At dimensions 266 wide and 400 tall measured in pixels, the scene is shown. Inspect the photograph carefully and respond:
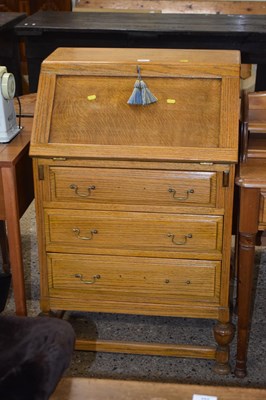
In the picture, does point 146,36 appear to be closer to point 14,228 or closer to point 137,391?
point 14,228

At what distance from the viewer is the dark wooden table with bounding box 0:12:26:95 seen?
4.18 meters

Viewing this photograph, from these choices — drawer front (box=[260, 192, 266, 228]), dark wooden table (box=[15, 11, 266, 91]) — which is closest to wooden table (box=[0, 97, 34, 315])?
drawer front (box=[260, 192, 266, 228])

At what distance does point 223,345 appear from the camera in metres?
2.23

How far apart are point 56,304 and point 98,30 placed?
2017mm

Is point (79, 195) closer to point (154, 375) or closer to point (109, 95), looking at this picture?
point (109, 95)

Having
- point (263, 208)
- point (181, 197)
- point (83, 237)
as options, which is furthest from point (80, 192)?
point (263, 208)

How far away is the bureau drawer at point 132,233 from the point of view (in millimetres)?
2045

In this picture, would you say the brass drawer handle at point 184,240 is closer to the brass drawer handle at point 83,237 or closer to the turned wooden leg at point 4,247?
the brass drawer handle at point 83,237

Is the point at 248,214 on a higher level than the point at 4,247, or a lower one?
higher

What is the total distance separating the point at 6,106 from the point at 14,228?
0.42 m

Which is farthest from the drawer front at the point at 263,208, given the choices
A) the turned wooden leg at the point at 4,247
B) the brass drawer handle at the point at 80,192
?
the turned wooden leg at the point at 4,247

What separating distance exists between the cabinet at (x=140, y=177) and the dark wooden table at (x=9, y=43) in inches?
86.4

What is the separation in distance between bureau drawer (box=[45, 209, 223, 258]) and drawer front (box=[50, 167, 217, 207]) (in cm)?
5

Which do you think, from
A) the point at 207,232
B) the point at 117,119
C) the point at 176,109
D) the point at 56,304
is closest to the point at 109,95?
the point at 117,119
